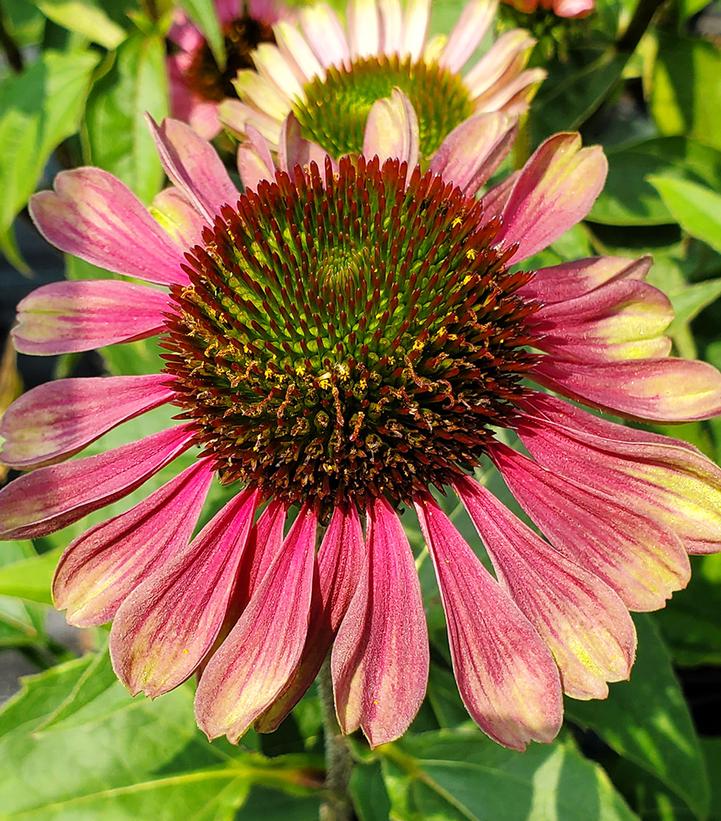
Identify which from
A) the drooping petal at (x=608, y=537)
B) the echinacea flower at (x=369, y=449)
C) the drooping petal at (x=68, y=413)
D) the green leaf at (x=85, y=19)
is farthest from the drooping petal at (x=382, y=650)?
the green leaf at (x=85, y=19)

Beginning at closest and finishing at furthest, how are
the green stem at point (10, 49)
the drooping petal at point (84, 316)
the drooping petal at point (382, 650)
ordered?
the drooping petal at point (382, 650)
the drooping petal at point (84, 316)
the green stem at point (10, 49)

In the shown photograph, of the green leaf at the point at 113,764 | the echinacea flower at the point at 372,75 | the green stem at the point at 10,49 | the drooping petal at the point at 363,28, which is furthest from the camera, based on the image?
the green stem at the point at 10,49

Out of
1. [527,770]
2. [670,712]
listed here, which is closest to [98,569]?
[527,770]

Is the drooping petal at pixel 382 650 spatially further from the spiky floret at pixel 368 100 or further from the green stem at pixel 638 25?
the green stem at pixel 638 25

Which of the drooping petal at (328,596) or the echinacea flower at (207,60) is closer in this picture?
the drooping petal at (328,596)

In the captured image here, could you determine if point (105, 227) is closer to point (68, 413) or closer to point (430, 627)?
point (68, 413)

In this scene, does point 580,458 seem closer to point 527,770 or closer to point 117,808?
point 527,770

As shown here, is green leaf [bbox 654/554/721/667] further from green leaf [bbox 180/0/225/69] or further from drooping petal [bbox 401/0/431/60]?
green leaf [bbox 180/0/225/69]
